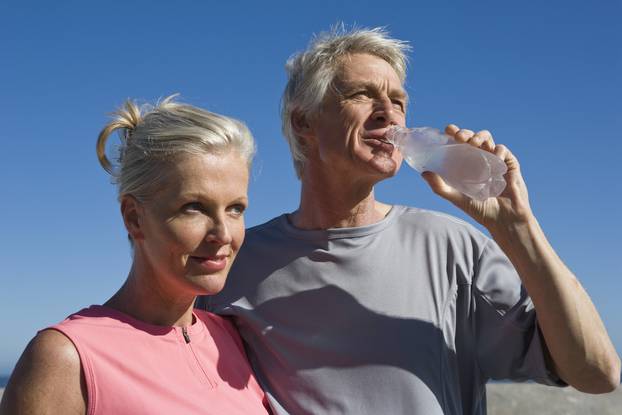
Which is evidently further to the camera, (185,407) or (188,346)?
(188,346)

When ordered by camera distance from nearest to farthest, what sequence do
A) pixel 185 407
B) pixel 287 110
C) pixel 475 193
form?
pixel 185 407 < pixel 475 193 < pixel 287 110

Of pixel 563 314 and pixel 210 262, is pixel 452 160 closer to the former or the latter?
pixel 563 314

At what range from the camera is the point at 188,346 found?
2.98 m

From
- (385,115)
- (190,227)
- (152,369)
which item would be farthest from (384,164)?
(152,369)

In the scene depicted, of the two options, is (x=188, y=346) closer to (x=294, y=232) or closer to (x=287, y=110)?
(x=294, y=232)

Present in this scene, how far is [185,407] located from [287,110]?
5.85 ft

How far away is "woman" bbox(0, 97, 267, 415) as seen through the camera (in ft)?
8.57

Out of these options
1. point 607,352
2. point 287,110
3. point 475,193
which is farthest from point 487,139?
point 287,110

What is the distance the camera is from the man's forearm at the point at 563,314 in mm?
2969

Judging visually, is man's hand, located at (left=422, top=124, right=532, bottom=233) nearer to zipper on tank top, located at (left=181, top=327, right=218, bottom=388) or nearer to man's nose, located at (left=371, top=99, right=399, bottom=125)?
man's nose, located at (left=371, top=99, right=399, bottom=125)

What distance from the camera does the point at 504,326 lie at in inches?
129

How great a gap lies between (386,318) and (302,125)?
1.14 meters

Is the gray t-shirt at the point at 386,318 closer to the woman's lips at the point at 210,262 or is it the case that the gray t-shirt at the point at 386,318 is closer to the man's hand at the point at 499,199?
the man's hand at the point at 499,199

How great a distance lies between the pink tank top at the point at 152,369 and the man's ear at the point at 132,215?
1.00 feet
